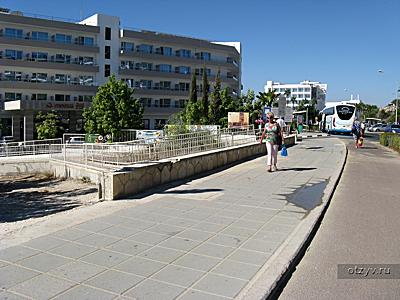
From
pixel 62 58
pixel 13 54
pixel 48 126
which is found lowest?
pixel 48 126

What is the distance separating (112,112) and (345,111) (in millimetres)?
25124

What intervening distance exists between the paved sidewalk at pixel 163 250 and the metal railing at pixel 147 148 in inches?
115

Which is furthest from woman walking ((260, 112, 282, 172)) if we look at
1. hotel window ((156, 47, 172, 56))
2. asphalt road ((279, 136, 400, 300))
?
hotel window ((156, 47, 172, 56))

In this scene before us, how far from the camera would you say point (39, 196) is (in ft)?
40.3

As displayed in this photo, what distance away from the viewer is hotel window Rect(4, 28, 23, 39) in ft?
153

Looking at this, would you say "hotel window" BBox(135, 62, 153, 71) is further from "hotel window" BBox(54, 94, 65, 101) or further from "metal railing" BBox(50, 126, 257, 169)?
"metal railing" BBox(50, 126, 257, 169)

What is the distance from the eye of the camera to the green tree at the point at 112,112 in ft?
142

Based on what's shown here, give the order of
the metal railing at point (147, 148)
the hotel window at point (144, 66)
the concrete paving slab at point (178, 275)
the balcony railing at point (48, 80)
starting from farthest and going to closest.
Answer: the hotel window at point (144, 66), the balcony railing at point (48, 80), the metal railing at point (147, 148), the concrete paving slab at point (178, 275)

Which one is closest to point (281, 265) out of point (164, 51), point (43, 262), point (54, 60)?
point (43, 262)

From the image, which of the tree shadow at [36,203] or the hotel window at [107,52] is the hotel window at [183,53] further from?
the tree shadow at [36,203]

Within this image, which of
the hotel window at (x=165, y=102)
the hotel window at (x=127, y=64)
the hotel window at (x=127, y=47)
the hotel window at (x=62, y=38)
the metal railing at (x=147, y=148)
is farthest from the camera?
the hotel window at (x=165, y=102)

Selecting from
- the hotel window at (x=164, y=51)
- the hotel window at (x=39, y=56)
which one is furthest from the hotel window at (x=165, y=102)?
the hotel window at (x=39, y=56)

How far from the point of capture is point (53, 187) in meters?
14.0

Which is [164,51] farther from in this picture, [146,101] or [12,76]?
[12,76]
